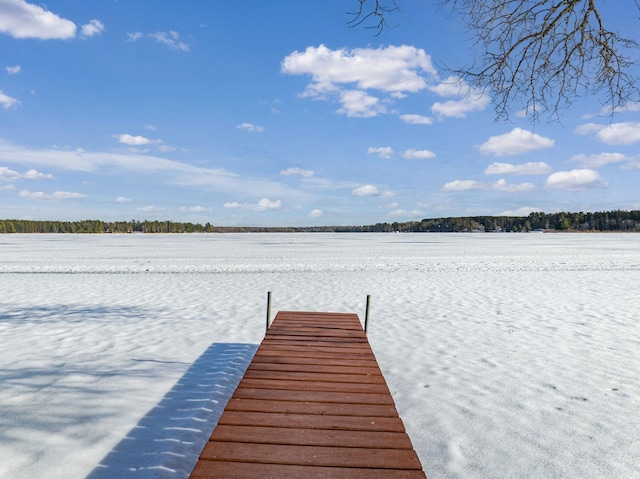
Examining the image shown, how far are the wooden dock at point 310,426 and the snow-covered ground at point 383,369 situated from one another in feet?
3.01

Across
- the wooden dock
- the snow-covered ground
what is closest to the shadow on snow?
the snow-covered ground

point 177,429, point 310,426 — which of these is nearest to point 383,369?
point 177,429

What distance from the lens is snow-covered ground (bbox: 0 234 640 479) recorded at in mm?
4438

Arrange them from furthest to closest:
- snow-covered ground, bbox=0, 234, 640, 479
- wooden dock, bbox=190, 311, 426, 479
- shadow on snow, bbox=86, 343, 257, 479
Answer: snow-covered ground, bbox=0, 234, 640, 479
shadow on snow, bbox=86, 343, 257, 479
wooden dock, bbox=190, 311, 426, 479

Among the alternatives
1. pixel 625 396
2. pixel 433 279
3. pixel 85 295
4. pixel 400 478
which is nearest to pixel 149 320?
pixel 85 295

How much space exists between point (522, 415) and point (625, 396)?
6.08ft

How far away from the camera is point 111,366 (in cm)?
716

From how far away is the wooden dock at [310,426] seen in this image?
2963 mm

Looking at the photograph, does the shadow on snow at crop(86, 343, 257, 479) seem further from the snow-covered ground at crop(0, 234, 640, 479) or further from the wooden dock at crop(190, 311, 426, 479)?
the wooden dock at crop(190, 311, 426, 479)

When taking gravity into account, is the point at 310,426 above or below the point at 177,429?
above

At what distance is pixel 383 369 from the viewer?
284 inches

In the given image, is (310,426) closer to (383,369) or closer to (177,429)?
(177,429)

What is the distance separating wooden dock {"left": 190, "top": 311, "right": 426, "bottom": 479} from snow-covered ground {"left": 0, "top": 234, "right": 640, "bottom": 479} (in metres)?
0.92

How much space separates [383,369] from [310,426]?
3.82 m
